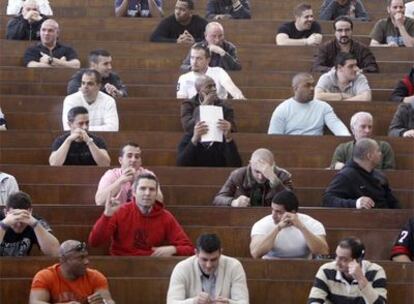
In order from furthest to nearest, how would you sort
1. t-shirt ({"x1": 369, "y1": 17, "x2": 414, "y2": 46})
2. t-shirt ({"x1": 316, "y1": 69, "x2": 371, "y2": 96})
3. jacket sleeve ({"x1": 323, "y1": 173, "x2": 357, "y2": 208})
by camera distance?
t-shirt ({"x1": 369, "y1": 17, "x2": 414, "y2": 46}) < t-shirt ({"x1": 316, "y1": 69, "x2": 371, "y2": 96}) < jacket sleeve ({"x1": 323, "y1": 173, "x2": 357, "y2": 208})

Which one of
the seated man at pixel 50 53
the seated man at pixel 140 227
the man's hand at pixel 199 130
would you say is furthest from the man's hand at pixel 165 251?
the seated man at pixel 50 53

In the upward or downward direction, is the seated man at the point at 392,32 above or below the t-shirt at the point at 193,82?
above

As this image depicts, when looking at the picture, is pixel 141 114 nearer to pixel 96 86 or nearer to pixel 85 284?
pixel 96 86

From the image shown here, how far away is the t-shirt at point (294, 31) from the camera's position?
1606 cm

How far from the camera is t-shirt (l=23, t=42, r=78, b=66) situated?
1534 centimetres

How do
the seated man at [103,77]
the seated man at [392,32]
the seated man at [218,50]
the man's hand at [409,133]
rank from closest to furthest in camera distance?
the man's hand at [409,133] < the seated man at [103,77] < the seated man at [218,50] < the seated man at [392,32]

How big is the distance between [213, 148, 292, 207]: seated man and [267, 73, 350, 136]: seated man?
4.62ft

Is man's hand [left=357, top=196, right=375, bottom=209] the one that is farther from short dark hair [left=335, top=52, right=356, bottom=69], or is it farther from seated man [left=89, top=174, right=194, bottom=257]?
short dark hair [left=335, top=52, right=356, bottom=69]

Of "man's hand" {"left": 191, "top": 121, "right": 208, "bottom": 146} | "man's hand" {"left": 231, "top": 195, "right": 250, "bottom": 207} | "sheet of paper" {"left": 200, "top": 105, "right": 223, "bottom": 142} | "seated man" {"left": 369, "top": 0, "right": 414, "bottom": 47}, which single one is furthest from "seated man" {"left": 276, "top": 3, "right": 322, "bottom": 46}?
"man's hand" {"left": 231, "top": 195, "right": 250, "bottom": 207}

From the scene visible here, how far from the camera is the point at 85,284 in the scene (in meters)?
10.9

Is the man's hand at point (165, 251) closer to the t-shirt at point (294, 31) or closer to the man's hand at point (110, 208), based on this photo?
the man's hand at point (110, 208)

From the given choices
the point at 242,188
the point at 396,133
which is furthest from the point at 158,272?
the point at 396,133

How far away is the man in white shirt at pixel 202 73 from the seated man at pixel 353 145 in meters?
1.52

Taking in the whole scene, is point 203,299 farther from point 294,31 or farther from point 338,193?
point 294,31
